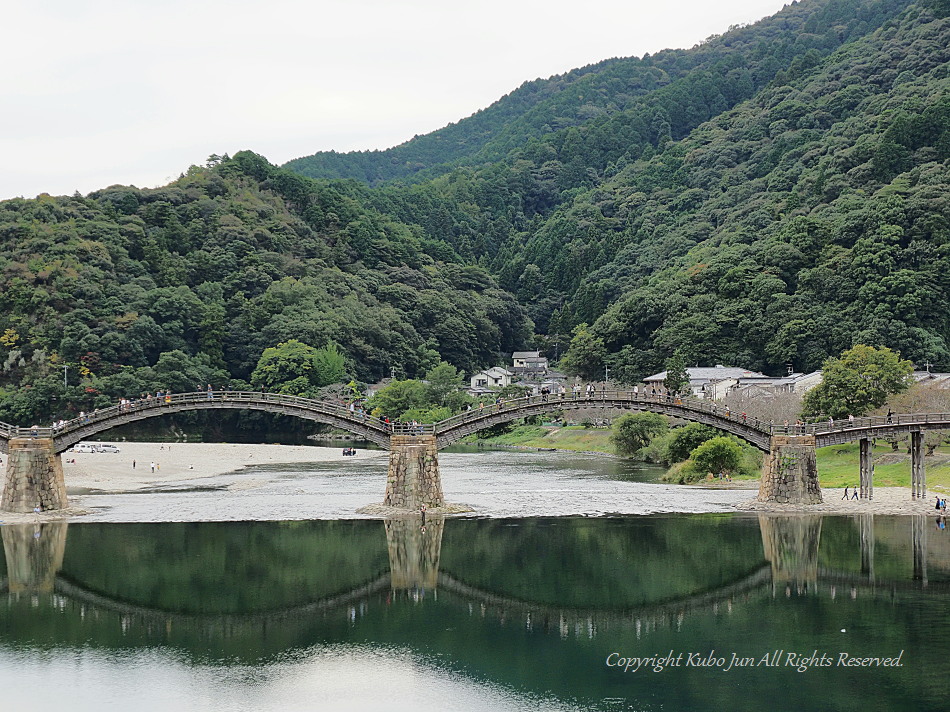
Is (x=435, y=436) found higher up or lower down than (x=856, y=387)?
lower down

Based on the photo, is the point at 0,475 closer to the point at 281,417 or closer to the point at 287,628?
the point at 287,628

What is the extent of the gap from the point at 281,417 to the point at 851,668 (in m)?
98.2

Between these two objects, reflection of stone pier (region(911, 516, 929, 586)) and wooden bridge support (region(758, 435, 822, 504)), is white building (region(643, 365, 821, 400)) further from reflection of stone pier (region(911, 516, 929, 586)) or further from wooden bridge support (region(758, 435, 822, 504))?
reflection of stone pier (region(911, 516, 929, 586))

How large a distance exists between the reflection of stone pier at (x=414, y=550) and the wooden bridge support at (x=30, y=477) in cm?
1525

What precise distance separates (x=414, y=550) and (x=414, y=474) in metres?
6.49

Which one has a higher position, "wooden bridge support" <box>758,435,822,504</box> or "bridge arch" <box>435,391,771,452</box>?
"bridge arch" <box>435,391,771,452</box>

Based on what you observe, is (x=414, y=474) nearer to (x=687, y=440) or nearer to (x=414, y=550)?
Answer: (x=414, y=550)

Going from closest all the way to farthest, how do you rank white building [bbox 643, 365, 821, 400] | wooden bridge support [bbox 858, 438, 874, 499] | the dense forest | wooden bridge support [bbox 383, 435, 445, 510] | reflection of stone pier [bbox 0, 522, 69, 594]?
reflection of stone pier [bbox 0, 522, 69, 594] < wooden bridge support [bbox 383, 435, 445, 510] < wooden bridge support [bbox 858, 438, 874, 499] < white building [bbox 643, 365, 821, 400] < the dense forest

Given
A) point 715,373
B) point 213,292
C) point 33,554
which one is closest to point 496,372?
point 213,292

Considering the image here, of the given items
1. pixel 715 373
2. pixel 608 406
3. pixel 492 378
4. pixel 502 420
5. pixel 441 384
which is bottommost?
pixel 502 420

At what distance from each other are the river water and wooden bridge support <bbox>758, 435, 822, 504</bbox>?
2.02m

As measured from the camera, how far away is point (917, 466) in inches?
1951

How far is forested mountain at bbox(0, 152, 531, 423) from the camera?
360ft

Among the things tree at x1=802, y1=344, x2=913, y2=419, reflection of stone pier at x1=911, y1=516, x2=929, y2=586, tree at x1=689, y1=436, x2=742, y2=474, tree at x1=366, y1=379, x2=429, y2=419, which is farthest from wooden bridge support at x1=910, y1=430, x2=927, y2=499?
tree at x1=366, y1=379, x2=429, y2=419
